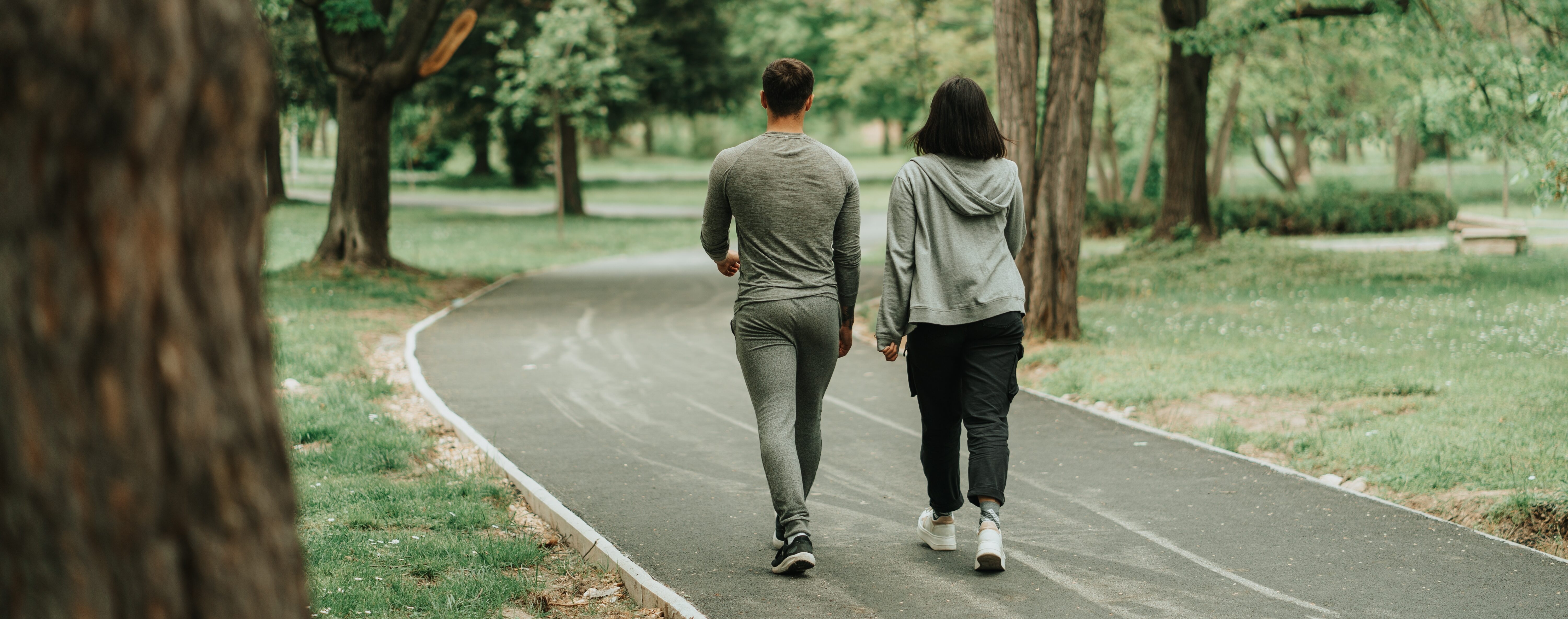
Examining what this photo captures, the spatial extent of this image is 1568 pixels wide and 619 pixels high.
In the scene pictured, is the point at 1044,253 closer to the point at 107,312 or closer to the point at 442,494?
the point at 442,494

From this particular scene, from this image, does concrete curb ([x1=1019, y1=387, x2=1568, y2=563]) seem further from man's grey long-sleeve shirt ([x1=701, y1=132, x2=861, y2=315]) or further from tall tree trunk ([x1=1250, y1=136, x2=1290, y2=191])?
tall tree trunk ([x1=1250, y1=136, x2=1290, y2=191])

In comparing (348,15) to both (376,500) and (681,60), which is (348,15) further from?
(681,60)

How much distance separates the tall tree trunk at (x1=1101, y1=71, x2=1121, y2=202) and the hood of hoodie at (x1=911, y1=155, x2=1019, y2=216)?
82.0ft

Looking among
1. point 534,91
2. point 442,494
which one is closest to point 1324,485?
point 442,494

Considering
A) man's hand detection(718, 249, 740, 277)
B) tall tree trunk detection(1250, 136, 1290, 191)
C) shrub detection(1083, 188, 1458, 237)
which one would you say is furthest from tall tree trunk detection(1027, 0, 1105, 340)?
tall tree trunk detection(1250, 136, 1290, 191)

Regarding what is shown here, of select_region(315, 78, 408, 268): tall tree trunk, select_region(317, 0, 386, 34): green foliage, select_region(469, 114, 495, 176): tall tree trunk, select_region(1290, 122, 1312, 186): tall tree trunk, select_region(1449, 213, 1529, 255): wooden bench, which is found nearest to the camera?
select_region(317, 0, 386, 34): green foliage

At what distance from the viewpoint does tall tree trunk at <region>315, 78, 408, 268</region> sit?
16.2 m

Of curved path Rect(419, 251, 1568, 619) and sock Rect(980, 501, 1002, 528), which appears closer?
curved path Rect(419, 251, 1568, 619)

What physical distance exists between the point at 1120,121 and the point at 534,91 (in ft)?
55.5

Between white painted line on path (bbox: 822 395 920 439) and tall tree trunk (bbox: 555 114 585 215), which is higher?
tall tree trunk (bbox: 555 114 585 215)

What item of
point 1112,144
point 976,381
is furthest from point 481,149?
point 976,381

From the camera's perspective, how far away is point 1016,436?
7.46 m

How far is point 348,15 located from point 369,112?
6.05ft

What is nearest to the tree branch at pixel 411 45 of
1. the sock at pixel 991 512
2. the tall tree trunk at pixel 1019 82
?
the tall tree trunk at pixel 1019 82
